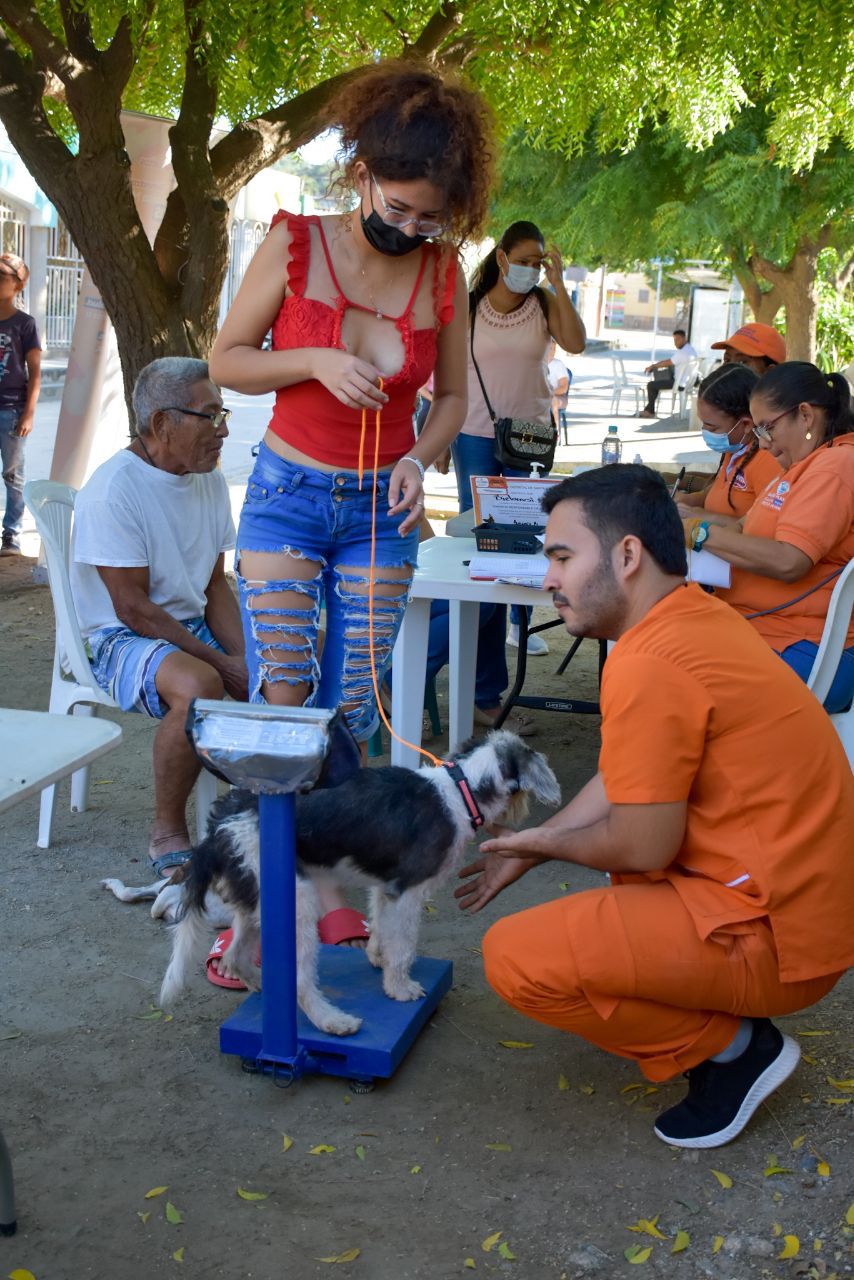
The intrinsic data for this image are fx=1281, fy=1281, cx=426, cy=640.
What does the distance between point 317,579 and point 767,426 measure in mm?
1707

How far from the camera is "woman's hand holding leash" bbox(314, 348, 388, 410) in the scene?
3.00 meters

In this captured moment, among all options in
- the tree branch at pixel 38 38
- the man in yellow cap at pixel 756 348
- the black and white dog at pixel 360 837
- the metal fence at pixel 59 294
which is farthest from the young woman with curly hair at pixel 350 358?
the metal fence at pixel 59 294

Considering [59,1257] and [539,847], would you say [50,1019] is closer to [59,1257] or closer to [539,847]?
[59,1257]

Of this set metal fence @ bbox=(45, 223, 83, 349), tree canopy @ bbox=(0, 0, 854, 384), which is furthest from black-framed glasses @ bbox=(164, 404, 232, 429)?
metal fence @ bbox=(45, 223, 83, 349)

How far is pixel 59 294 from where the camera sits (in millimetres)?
27203

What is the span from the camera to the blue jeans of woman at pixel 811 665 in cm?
401

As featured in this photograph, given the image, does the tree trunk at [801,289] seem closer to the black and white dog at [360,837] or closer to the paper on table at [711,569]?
the paper on table at [711,569]

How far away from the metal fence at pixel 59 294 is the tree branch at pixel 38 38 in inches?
798

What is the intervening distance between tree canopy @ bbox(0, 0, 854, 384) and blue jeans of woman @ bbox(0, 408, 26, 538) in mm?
1978

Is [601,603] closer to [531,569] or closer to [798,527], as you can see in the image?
[798,527]

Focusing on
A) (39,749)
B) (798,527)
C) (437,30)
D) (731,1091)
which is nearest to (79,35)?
(437,30)

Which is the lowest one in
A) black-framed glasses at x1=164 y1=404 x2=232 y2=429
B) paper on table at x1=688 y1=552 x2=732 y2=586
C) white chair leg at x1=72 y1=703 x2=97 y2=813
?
white chair leg at x1=72 y1=703 x2=97 y2=813

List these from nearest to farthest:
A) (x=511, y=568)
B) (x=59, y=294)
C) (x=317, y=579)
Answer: (x=317, y=579) → (x=511, y=568) → (x=59, y=294)

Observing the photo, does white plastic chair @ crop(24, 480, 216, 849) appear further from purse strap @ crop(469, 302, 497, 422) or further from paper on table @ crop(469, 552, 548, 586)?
purse strap @ crop(469, 302, 497, 422)
